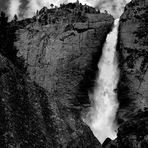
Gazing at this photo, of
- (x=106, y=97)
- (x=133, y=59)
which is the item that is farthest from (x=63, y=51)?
(x=133, y=59)

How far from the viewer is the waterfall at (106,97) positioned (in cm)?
5269

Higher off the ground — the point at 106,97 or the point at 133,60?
the point at 133,60

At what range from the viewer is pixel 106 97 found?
56938mm

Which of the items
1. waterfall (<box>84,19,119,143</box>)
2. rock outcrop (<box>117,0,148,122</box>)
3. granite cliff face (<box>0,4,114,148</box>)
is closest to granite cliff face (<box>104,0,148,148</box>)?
rock outcrop (<box>117,0,148,122</box>)

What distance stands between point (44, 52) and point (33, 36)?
17.9 ft

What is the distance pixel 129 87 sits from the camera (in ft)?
183

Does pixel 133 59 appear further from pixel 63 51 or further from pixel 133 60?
pixel 63 51

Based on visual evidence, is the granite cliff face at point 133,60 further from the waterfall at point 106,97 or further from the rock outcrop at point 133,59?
the waterfall at point 106,97

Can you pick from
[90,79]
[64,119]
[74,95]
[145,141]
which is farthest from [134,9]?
[64,119]

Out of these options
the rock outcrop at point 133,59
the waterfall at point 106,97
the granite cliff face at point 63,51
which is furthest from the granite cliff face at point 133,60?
the granite cliff face at point 63,51

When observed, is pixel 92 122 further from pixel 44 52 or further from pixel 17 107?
pixel 17 107

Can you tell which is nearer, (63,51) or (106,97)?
(106,97)

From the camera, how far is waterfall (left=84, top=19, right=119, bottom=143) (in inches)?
2075

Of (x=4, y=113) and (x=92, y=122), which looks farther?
(x=92, y=122)
